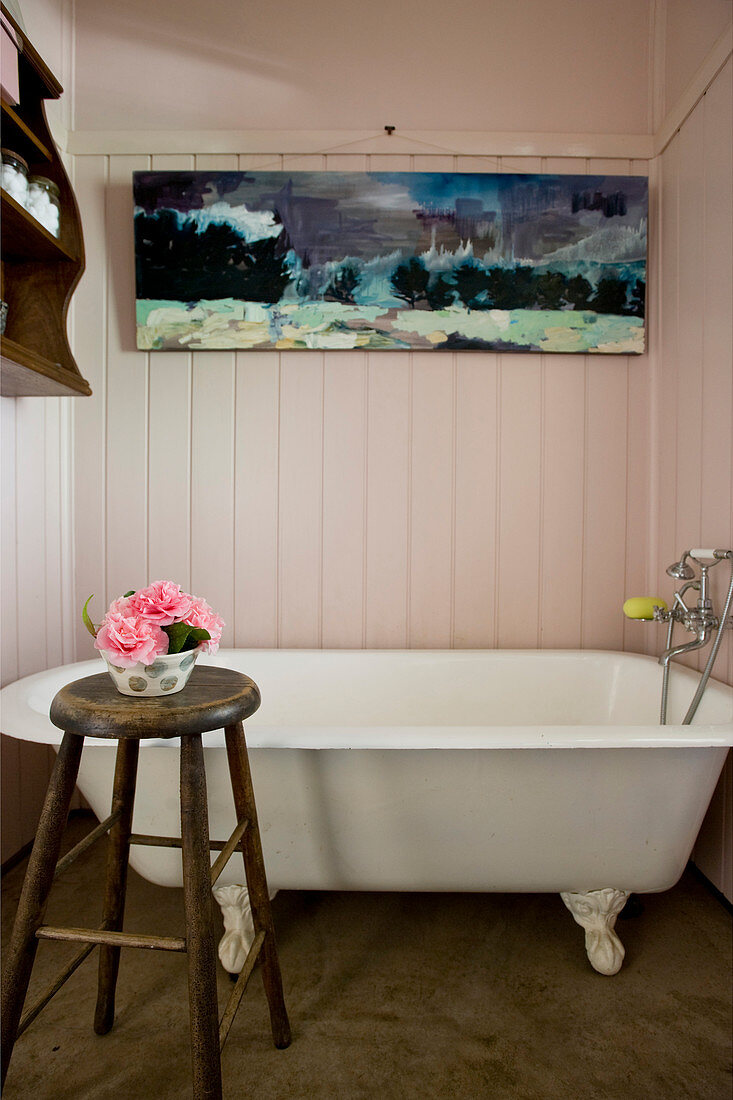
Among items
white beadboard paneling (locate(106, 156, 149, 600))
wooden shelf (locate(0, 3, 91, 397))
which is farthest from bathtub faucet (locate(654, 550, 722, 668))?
wooden shelf (locate(0, 3, 91, 397))

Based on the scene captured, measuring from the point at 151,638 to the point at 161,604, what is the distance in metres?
0.06

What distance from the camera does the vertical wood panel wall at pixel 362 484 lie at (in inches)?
80.0

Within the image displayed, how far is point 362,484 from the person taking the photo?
6.70 feet

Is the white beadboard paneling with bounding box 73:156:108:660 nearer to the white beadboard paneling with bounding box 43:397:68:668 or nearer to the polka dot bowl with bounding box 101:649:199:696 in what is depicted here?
the white beadboard paneling with bounding box 43:397:68:668

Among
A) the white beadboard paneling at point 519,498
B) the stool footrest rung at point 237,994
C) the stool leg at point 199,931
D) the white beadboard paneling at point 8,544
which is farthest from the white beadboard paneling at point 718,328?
the white beadboard paneling at point 8,544

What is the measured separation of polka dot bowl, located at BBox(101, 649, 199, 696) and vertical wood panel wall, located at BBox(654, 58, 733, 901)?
137 centimetres

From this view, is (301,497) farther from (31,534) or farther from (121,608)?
(121,608)

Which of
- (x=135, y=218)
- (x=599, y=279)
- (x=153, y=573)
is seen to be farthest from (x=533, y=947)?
(x=135, y=218)

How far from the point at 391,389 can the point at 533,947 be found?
1.60 m

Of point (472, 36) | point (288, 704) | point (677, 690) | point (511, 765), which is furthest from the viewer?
point (472, 36)

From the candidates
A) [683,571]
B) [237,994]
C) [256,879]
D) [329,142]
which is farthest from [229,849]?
[329,142]

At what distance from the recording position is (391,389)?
203cm

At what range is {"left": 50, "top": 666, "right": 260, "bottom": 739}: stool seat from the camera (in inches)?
35.7

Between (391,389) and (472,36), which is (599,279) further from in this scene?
(472,36)
